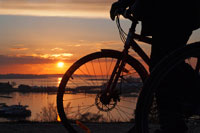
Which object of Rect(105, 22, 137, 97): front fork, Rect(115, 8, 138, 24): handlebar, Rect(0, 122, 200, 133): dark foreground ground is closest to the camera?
Rect(115, 8, 138, 24): handlebar

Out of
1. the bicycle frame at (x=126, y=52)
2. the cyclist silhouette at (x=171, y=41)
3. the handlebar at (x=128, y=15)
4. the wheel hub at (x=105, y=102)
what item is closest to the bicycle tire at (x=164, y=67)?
the cyclist silhouette at (x=171, y=41)

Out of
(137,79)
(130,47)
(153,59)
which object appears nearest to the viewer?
(153,59)

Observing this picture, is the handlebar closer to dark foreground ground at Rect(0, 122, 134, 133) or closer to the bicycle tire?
the bicycle tire

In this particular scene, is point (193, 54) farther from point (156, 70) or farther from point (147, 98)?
point (147, 98)

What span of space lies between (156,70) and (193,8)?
827 mm

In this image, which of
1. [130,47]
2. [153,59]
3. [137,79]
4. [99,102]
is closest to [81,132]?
[99,102]

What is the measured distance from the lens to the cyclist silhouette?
7.29 ft

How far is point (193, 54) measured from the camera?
6.35 feet

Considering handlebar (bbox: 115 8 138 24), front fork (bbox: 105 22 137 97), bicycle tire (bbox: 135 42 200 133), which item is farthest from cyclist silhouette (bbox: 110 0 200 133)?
front fork (bbox: 105 22 137 97)

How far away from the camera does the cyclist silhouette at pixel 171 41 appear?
2.22m

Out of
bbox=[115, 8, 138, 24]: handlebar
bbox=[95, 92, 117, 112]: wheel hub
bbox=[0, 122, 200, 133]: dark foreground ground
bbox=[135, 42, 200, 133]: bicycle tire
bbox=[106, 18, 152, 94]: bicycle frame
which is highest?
bbox=[115, 8, 138, 24]: handlebar

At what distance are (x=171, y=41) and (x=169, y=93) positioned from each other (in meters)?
0.44

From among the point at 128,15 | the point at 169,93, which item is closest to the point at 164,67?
the point at 169,93

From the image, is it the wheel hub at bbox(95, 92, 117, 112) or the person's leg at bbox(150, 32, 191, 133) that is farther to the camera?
the wheel hub at bbox(95, 92, 117, 112)
